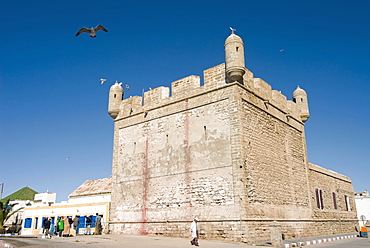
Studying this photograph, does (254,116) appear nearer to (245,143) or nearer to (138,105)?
(245,143)

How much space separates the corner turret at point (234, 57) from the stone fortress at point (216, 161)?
0.14 ft

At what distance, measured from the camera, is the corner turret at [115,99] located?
59.7ft

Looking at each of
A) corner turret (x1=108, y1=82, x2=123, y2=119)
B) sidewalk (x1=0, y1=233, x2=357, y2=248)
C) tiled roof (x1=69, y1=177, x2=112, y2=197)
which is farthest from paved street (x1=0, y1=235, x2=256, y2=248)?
tiled roof (x1=69, y1=177, x2=112, y2=197)

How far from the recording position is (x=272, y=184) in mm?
14156

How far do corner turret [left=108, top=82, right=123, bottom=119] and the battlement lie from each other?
28 cm

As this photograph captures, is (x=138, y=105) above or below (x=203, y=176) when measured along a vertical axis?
above

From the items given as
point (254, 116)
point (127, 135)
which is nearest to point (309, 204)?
point (254, 116)

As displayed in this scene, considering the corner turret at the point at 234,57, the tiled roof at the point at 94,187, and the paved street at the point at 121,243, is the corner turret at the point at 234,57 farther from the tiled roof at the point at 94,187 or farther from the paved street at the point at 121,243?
Answer: the tiled roof at the point at 94,187

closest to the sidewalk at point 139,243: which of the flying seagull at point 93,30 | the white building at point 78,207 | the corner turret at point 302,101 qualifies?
the corner turret at point 302,101

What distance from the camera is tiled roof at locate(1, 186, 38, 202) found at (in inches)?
1531

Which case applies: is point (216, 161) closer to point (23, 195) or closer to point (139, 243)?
point (139, 243)

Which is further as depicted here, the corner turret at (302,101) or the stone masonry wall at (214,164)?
the corner turret at (302,101)

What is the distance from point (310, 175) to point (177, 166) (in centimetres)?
855

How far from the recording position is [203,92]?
1448 centimetres
